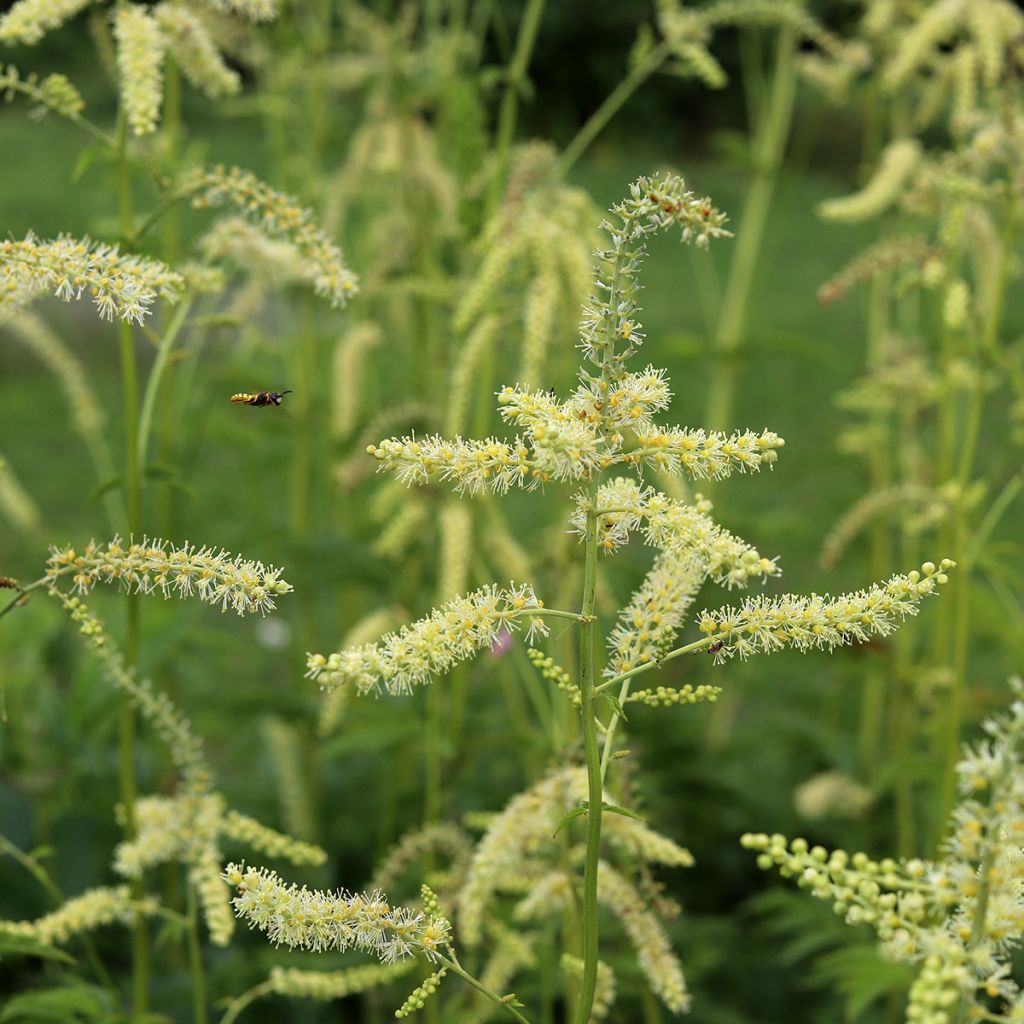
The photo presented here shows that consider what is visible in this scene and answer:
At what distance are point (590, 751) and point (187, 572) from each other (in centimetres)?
63

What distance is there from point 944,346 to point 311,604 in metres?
2.55

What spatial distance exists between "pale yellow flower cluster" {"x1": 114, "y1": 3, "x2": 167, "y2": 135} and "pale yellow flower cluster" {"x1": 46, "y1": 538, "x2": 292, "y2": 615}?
38.2 inches

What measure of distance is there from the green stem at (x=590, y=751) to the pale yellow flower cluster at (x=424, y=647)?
7 centimetres

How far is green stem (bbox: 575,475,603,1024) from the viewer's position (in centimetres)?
188

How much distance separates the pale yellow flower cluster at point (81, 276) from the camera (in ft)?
7.13

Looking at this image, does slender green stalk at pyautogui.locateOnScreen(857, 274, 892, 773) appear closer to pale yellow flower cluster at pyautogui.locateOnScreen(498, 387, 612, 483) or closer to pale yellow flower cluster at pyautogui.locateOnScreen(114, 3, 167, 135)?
pale yellow flower cluster at pyautogui.locateOnScreen(114, 3, 167, 135)

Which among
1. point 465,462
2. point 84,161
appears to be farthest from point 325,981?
point 84,161

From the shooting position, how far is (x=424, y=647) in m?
1.78

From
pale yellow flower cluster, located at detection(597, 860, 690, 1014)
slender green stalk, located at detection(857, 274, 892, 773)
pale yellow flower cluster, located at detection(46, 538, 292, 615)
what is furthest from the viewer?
slender green stalk, located at detection(857, 274, 892, 773)

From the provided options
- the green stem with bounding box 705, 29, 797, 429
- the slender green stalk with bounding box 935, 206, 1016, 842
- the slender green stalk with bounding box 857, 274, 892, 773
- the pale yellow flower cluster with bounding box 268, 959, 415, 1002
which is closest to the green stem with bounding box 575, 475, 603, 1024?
the pale yellow flower cluster with bounding box 268, 959, 415, 1002

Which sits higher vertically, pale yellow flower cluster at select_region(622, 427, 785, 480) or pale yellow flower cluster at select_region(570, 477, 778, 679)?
pale yellow flower cluster at select_region(622, 427, 785, 480)

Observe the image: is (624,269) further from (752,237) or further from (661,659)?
(752,237)

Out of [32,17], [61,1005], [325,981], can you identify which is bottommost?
[61,1005]

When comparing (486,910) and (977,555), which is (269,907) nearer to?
(486,910)
